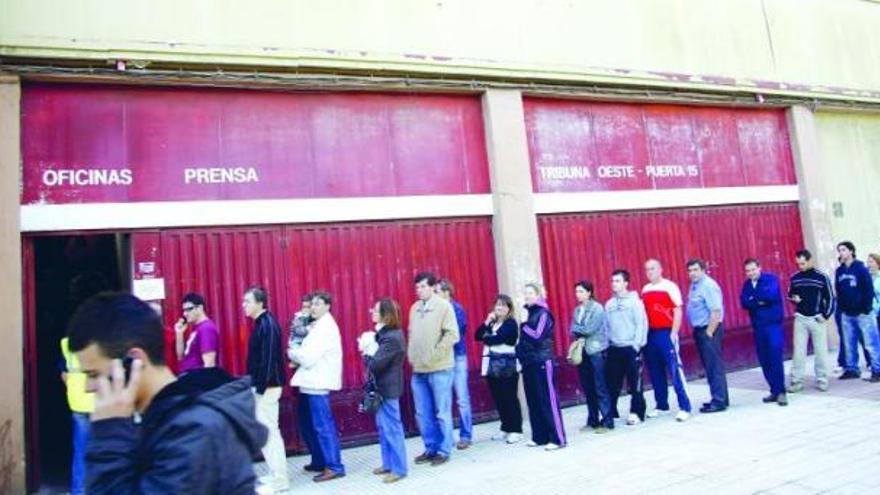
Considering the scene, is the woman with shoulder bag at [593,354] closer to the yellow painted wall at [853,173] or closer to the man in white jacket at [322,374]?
the man in white jacket at [322,374]

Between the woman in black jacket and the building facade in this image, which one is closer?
the woman in black jacket

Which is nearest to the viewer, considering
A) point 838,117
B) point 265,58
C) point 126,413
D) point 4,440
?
point 126,413

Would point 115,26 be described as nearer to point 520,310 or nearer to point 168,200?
point 168,200

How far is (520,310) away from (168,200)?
465cm

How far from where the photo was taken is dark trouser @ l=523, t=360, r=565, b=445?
7027 millimetres

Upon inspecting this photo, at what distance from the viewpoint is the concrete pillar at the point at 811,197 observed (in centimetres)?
1194

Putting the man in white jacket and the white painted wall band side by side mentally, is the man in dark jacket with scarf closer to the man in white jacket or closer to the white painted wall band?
the white painted wall band

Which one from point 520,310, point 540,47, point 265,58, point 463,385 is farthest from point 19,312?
point 540,47

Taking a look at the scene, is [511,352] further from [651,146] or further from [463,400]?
[651,146]

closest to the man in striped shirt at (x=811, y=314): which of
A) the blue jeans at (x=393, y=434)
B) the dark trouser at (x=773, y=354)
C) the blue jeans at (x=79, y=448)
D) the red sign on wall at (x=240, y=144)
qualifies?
the dark trouser at (x=773, y=354)

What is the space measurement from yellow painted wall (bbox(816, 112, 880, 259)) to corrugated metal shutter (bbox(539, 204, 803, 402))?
57.2 inches

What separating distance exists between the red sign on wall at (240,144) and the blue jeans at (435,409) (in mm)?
2813

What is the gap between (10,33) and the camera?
7090 mm

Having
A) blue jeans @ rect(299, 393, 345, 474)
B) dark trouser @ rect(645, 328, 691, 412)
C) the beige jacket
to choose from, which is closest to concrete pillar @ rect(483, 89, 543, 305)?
dark trouser @ rect(645, 328, 691, 412)
